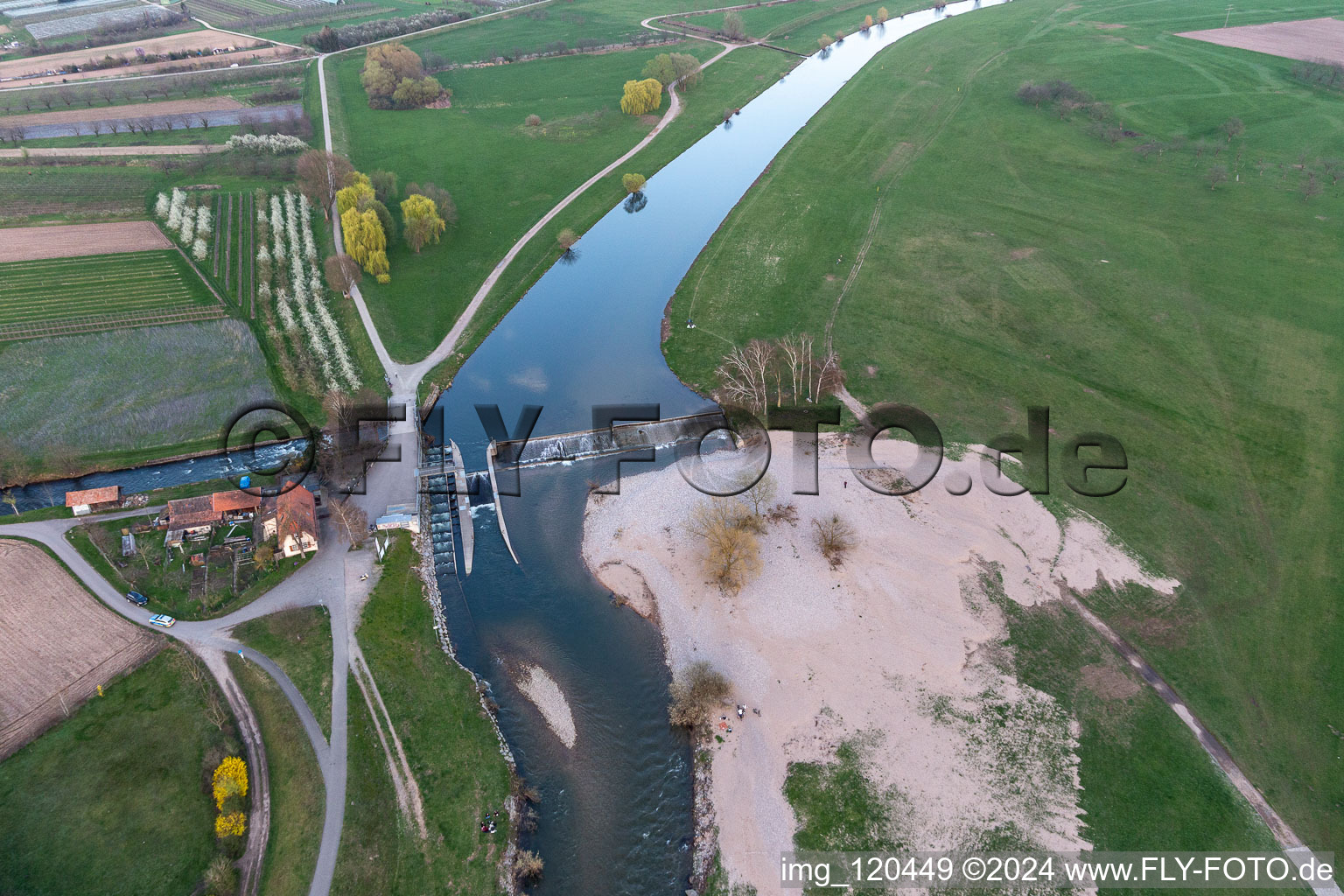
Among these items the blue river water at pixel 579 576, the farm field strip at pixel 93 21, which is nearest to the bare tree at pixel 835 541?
the blue river water at pixel 579 576

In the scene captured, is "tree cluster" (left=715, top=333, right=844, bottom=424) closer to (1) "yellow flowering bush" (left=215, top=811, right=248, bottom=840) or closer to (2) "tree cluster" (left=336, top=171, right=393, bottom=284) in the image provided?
(2) "tree cluster" (left=336, top=171, right=393, bottom=284)

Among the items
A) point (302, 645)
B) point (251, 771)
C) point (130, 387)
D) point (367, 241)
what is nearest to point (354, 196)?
point (367, 241)

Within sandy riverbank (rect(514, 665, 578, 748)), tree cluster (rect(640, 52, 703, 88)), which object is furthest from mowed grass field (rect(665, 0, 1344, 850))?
sandy riverbank (rect(514, 665, 578, 748))

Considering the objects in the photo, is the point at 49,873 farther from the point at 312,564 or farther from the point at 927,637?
the point at 927,637

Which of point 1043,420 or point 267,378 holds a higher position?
point 267,378

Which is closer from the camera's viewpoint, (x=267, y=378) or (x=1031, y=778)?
(x=1031, y=778)

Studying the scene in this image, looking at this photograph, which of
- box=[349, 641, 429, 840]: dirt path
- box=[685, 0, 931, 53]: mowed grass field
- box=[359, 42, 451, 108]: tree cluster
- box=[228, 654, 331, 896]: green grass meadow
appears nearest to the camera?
box=[228, 654, 331, 896]: green grass meadow

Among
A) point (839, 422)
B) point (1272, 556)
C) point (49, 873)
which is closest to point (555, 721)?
point (49, 873)
